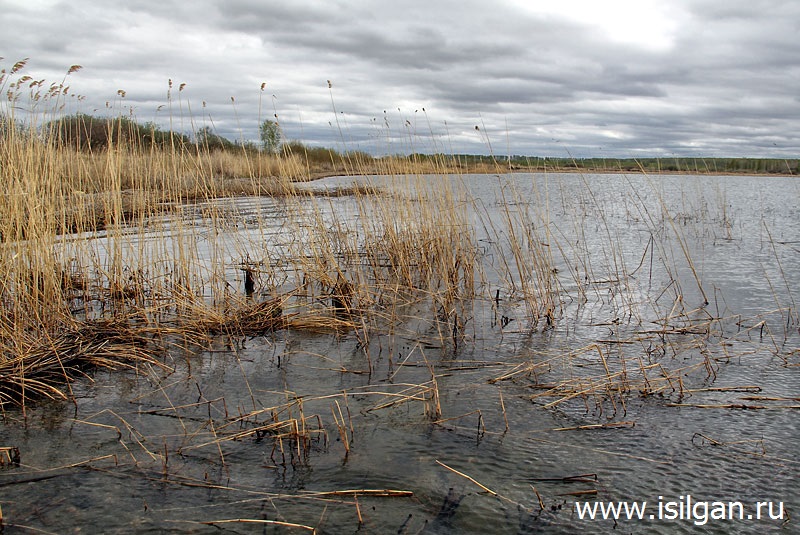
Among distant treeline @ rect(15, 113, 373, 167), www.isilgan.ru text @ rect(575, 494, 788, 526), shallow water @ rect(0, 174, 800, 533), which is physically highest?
distant treeline @ rect(15, 113, 373, 167)

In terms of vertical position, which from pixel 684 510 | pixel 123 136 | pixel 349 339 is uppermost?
pixel 123 136

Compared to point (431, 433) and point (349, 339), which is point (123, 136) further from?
point (431, 433)

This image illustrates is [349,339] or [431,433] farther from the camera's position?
[349,339]

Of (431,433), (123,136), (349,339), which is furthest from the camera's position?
(123,136)

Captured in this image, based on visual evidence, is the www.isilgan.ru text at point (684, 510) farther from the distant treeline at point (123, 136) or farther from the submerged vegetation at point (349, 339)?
the distant treeline at point (123, 136)

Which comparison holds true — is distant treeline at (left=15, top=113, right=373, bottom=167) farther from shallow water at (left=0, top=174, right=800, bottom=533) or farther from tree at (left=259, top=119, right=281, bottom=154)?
shallow water at (left=0, top=174, right=800, bottom=533)

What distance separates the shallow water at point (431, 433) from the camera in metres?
2.24

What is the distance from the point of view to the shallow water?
7.34 feet

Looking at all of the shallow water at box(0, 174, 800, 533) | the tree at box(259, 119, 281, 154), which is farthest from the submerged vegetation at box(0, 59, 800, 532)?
the tree at box(259, 119, 281, 154)

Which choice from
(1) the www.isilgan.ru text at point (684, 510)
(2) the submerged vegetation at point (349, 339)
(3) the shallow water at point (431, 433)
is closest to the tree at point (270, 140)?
(2) the submerged vegetation at point (349, 339)

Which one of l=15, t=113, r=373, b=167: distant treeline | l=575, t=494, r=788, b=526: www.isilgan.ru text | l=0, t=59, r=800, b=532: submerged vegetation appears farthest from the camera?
l=15, t=113, r=373, b=167: distant treeline

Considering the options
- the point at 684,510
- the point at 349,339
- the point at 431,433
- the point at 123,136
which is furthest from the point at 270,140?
the point at 684,510

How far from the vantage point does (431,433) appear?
290cm

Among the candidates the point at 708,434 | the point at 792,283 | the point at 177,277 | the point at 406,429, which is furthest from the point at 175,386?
the point at 792,283
